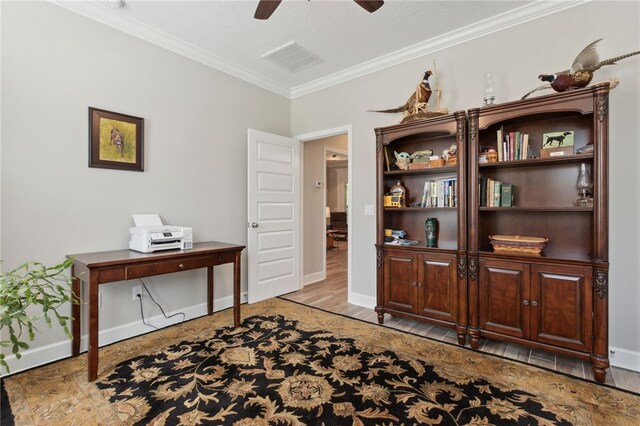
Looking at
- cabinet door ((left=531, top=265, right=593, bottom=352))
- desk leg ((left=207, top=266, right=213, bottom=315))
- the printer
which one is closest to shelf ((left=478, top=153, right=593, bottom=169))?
cabinet door ((left=531, top=265, right=593, bottom=352))

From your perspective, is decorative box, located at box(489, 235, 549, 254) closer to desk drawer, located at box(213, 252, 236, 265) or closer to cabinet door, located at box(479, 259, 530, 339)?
cabinet door, located at box(479, 259, 530, 339)

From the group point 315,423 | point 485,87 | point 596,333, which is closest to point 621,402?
point 596,333

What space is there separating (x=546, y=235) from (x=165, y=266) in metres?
3.10

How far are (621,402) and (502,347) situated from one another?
29.9 inches

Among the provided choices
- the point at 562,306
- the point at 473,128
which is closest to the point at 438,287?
the point at 562,306

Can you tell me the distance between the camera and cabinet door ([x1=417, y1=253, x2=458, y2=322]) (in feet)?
8.63

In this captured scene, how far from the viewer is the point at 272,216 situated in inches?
153

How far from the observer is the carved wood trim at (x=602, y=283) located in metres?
2.00

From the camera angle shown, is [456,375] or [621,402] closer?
[621,402]

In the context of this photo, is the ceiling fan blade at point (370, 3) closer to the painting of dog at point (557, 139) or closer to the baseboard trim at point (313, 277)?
the painting of dog at point (557, 139)

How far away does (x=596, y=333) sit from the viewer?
6.64ft

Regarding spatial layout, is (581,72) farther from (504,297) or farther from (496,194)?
(504,297)

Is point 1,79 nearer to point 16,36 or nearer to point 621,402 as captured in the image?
point 16,36

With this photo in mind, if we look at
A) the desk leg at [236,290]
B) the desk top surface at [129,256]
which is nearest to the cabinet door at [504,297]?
the desk leg at [236,290]
